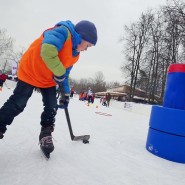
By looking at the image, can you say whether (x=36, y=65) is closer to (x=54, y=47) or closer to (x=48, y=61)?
(x=48, y=61)

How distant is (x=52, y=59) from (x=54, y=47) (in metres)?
0.11

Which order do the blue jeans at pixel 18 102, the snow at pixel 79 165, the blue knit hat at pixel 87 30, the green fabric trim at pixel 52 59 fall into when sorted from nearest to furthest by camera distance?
the snow at pixel 79 165 → the green fabric trim at pixel 52 59 → the blue jeans at pixel 18 102 → the blue knit hat at pixel 87 30

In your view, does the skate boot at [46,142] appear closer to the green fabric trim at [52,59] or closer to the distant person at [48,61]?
the distant person at [48,61]

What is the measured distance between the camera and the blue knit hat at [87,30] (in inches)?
88.0

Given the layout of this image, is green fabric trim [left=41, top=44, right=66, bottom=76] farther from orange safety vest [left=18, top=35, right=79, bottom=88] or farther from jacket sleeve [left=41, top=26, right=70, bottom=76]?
orange safety vest [left=18, top=35, right=79, bottom=88]

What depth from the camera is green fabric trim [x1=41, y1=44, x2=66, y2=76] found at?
1957 millimetres

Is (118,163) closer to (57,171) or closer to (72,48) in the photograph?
(57,171)

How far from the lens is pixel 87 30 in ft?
7.36

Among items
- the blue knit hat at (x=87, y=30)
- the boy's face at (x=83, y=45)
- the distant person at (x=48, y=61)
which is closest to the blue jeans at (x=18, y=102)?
the distant person at (x=48, y=61)

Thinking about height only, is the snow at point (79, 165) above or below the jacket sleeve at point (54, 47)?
below

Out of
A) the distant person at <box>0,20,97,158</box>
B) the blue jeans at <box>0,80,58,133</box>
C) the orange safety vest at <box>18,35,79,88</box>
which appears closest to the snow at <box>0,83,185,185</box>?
the distant person at <box>0,20,97,158</box>


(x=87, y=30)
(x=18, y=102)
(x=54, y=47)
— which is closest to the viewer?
(x=54, y=47)

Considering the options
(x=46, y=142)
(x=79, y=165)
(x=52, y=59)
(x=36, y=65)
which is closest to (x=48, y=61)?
(x=52, y=59)

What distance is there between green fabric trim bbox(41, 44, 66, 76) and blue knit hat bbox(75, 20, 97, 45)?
15.7 inches
